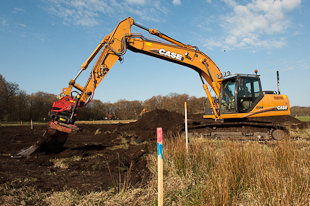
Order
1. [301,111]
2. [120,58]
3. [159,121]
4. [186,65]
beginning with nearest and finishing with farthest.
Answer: [120,58] < [186,65] < [159,121] < [301,111]

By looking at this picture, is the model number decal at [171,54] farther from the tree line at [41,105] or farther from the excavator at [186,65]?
the tree line at [41,105]

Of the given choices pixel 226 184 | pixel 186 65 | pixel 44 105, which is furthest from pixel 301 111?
pixel 44 105

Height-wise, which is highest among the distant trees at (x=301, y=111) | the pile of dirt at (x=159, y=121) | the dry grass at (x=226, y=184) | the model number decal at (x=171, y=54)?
the model number decal at (x=171, y=54)

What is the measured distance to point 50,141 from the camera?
24.4 feet

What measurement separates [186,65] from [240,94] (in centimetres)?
318

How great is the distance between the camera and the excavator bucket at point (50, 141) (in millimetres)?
7105

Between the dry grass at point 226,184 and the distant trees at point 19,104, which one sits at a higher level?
the distant trees at point 19,104

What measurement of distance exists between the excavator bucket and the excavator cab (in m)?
7.38

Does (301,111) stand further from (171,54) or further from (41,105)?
(41,105)

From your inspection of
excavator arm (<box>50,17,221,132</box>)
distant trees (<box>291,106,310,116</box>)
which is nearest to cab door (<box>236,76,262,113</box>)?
excavator arm (<box>50,17,221,132</box>)

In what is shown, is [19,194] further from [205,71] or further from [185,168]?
[205,71]

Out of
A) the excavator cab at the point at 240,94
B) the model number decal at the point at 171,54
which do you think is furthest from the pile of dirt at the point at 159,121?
the model number decal at the point at 171,54

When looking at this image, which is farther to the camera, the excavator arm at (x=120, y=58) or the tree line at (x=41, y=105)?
the tree line at (x=41, y=105)

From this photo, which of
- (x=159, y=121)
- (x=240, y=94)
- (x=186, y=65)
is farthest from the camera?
(x=159, y=121)
